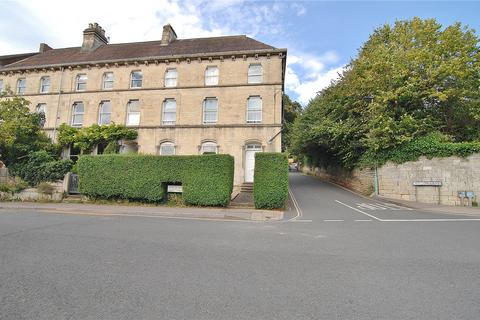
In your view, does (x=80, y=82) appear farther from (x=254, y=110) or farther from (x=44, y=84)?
(x=254, y=110)

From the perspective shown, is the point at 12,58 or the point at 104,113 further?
the point at 12,58

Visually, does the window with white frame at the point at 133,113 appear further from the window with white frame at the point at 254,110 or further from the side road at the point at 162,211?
the side road at the point at 162,211

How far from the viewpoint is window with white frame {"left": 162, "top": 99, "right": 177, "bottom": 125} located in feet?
65.7

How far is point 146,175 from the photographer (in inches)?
510

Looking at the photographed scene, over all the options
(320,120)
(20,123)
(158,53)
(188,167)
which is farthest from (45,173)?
(320,120)

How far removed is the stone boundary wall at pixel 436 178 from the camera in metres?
14.7

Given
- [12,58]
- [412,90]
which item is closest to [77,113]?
[12,58]

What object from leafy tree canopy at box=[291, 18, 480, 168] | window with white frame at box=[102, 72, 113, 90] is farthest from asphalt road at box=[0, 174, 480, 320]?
window with white frame at box=[102, 72, 113, 90]

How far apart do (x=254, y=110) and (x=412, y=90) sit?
33.4 feet

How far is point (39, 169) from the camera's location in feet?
50.4

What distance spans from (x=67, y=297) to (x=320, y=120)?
20875 mm

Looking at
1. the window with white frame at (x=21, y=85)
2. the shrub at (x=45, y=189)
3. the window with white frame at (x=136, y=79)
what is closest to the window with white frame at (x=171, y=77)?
the window with white frame at (x=136, y=79)

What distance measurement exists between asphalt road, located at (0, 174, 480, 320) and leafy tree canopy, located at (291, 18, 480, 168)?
9.67m

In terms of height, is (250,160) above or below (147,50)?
below
